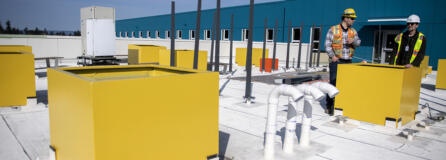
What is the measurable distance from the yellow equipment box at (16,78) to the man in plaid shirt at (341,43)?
6.42 metres

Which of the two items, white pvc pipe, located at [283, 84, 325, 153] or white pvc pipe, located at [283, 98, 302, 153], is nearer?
white pvc pipe, located at [283, 84, 325, 153]

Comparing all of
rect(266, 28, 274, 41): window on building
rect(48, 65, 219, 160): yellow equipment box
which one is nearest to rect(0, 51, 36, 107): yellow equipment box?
rect(48, 65, 219, 160): yellow equipment box

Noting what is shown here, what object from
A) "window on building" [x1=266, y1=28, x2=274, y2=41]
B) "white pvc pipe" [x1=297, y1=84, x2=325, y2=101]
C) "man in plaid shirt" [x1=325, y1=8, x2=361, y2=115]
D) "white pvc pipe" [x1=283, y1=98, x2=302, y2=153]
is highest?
"window on building" [x1=266, y1=28, x2=274, y2=41]

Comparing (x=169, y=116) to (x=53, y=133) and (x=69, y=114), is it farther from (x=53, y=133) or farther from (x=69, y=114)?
(x=53, y=133)

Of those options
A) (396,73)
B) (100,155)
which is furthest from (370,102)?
(100,155)

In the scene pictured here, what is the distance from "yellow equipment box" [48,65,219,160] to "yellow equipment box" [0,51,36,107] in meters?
3.66

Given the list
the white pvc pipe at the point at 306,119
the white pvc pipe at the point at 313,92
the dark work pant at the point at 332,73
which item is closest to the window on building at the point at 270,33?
the dark work pant at the point at 332,73

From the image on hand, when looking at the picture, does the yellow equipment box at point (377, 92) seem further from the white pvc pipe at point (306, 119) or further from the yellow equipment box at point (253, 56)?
the yellow equipment box at point (253, 56)

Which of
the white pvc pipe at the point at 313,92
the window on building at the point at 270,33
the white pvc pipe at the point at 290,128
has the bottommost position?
the white pvc pipe at the point at 290,128

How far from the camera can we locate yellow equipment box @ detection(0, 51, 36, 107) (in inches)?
249

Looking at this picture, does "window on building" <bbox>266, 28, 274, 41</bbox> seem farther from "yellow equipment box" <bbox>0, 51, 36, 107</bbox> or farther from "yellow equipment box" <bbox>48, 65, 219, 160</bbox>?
"yellow equipment box" <bbox>48, 65, 219, 160</bbox>

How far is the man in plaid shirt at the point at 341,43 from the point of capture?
6.32 metres

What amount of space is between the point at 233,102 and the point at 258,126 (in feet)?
7.43

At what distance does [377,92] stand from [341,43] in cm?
131
